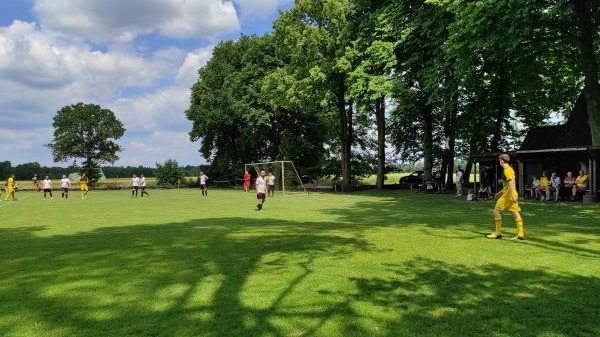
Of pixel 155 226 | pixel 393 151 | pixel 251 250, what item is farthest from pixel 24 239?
pixel 393 151

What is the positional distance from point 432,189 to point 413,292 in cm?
3141

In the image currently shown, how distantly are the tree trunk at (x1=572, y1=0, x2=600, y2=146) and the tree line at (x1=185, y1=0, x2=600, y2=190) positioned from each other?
0.17 feet

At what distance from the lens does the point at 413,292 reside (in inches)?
281

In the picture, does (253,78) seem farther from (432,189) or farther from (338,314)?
(338,314)

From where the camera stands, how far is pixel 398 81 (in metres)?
34.3

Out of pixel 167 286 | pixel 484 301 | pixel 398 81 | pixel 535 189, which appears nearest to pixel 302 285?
pixel 167 286

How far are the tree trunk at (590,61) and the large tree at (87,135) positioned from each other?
69233 mm

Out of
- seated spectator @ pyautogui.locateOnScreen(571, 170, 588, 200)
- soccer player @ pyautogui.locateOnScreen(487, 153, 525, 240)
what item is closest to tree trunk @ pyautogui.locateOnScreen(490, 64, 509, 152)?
seated spectator @ pyautogui.locateOnScreen(571, 170, 588, 200)

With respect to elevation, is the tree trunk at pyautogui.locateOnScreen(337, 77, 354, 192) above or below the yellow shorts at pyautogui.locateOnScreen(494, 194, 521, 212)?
above

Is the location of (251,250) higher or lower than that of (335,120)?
lower

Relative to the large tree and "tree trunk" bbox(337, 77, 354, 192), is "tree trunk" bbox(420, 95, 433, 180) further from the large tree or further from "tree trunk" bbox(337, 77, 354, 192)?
the large tree

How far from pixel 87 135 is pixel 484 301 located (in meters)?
83.4

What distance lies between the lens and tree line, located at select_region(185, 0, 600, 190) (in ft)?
79.3

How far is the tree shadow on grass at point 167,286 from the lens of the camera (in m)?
5.84
